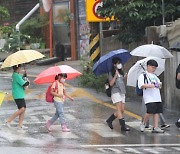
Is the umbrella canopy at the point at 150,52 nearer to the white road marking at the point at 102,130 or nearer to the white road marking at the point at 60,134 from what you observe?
the white road marking at the point at 102,130

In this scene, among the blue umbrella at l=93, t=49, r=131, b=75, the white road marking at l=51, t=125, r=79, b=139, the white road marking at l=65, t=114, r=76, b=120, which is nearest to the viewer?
the white road marking at l=51, t=125, r=79, b=139

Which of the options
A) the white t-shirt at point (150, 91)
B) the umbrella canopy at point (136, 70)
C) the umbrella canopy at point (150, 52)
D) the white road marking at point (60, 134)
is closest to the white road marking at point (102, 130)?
the white road marking at point (60, 134)

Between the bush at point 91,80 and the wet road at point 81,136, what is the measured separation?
91.5 inches

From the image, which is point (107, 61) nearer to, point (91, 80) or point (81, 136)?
point (81, 136)

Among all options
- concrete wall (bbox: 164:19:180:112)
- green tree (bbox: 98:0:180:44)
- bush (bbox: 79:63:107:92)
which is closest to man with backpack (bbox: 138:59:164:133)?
concrete wall (bbox: 164:19:180:112)

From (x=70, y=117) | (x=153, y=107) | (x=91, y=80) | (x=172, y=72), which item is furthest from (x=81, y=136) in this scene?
(x=91, y=80)

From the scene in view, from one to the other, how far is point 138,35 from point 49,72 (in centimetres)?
469

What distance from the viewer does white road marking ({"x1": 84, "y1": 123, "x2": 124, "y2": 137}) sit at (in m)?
11.5

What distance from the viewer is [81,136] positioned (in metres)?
11.3

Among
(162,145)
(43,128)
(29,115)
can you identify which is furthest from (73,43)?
Answer: (162,145)

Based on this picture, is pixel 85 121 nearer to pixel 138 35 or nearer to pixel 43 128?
pixel 43 128

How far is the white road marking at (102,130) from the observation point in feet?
37.8

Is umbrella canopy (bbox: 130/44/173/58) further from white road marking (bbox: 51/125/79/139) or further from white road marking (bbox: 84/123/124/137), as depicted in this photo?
white road marking (bbox: 51/125/79/139)

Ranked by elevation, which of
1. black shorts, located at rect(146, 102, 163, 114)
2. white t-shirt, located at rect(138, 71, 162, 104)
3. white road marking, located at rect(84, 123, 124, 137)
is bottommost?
white road marking, located at rect(84, 123, 124, 137)
